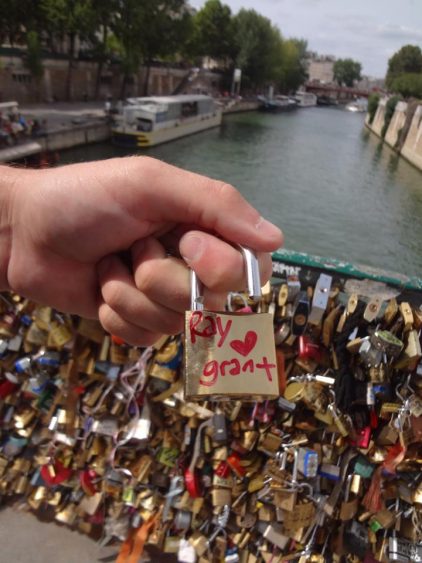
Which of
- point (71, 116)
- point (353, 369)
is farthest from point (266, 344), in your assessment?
point (71, 116)

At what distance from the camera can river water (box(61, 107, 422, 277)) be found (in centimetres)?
1337

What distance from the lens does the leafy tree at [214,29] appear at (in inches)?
1734

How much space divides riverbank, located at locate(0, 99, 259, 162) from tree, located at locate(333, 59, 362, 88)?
307 ft


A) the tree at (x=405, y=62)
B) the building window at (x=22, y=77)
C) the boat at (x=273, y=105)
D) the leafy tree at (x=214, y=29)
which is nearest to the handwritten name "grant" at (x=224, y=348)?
the building window at (x=22, y=77)

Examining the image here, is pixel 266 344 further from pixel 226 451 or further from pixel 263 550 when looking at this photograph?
pixel 263 550

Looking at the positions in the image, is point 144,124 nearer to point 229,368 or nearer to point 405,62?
point 229,368

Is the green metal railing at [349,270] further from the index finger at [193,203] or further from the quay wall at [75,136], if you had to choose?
the quay wall at [75,136]

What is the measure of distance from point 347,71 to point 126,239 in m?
118

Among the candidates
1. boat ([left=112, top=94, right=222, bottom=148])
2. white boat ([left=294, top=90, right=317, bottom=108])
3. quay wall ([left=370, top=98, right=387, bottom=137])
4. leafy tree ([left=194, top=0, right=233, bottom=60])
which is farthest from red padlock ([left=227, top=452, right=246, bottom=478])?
white boat ([left=294, top=90, right=317, bottom=108])

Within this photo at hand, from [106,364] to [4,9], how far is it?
2572cm

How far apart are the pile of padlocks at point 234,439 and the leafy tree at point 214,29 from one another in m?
46.8

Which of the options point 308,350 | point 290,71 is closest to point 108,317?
point 308,350

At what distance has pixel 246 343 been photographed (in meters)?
0.88

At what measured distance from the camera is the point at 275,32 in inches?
1977
